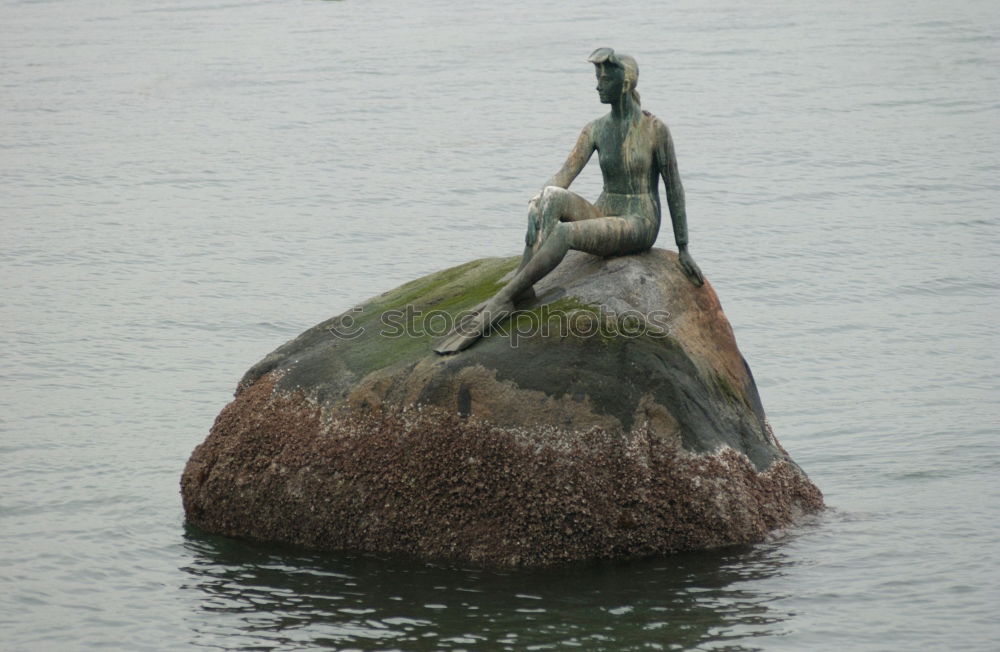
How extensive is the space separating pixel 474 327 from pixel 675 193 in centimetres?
204

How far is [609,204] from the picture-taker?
12.5 metres

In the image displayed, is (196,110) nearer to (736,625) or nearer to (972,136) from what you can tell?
(972,136)

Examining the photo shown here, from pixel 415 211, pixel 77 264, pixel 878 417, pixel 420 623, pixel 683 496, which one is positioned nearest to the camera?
pixel 420 623

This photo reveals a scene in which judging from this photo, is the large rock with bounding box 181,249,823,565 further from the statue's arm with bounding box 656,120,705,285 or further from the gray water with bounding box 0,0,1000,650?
the gray water with bounding box 0,0,1000,650

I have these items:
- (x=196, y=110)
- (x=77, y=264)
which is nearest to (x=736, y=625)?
(x=77, y=264)

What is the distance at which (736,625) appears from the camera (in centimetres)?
1083

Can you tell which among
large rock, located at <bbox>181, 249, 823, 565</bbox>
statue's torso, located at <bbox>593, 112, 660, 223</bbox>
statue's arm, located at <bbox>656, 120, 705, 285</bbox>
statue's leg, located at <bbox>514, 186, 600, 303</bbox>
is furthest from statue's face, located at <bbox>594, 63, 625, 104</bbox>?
large rock, located at <bbox>181, 249, 823, 565</bbox>

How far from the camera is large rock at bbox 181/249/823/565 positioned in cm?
1148

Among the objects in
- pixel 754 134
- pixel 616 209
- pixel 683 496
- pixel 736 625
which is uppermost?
pixel 754 134

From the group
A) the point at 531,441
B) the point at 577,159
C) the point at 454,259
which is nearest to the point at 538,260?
the point at 577,159

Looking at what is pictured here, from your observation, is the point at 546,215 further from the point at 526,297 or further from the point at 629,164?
the point at 629,164

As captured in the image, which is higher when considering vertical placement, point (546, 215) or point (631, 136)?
point (631, 136)

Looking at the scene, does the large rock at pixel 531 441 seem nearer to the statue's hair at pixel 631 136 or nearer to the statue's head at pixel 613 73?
the statue's hair at pixel 631 136

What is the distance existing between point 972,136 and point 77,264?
56.5 feet
